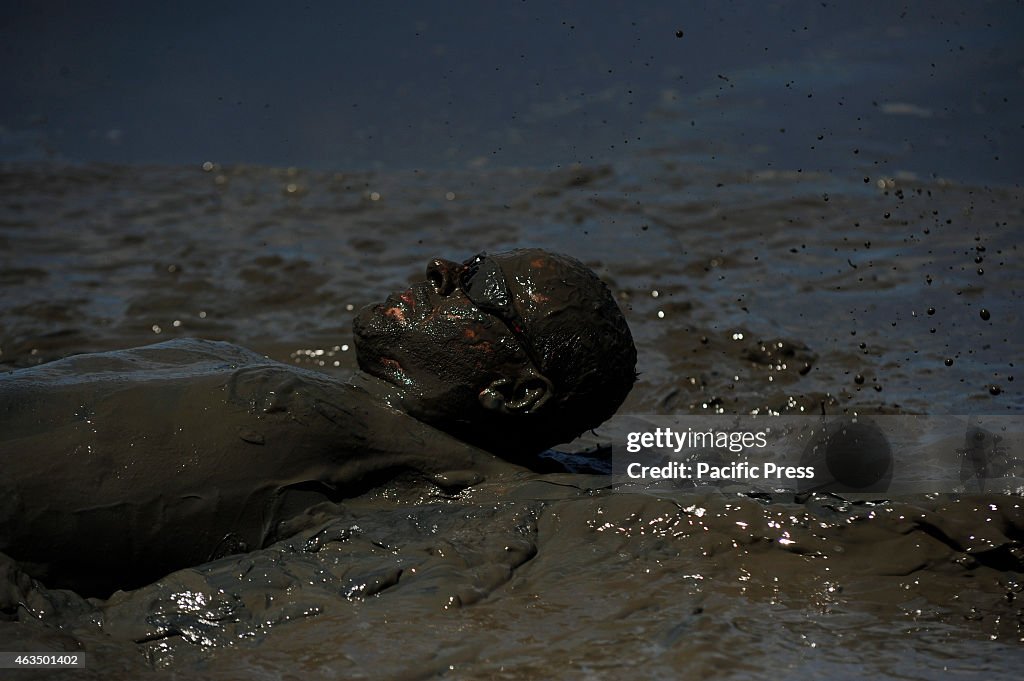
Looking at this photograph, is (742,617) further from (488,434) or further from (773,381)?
(773,381)

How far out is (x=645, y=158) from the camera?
9.73 meters

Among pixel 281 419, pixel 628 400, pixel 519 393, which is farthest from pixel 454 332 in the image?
pixel 628 400

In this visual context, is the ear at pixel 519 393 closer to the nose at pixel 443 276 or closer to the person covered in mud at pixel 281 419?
the person covered in mud at pixel 281 419

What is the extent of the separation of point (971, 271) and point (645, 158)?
3.09m

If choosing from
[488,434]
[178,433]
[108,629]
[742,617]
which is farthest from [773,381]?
[108,629]

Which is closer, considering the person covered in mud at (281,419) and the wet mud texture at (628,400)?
the wet mud texture at (628,400)

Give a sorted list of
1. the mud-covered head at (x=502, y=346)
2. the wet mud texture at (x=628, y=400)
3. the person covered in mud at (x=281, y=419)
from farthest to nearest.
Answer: the mud-covered head at (x=502, y=346), the person covered in mud at (x=281, y=419), the wet mud texture at (x=628, y=400)

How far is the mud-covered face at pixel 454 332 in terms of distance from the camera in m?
4.16

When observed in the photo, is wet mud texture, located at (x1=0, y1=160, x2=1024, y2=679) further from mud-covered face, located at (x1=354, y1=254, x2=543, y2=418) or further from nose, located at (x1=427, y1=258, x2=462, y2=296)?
nose, located at (x1=427, y1=258, x2=462, y2=296)

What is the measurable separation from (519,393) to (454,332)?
31 centimetres

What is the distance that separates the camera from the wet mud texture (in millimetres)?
3314

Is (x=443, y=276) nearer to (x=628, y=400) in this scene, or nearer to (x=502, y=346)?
(x=502, y=346)

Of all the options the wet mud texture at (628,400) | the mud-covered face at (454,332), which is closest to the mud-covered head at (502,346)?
the mud-covered face at (454,332)

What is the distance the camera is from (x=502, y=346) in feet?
13.6
